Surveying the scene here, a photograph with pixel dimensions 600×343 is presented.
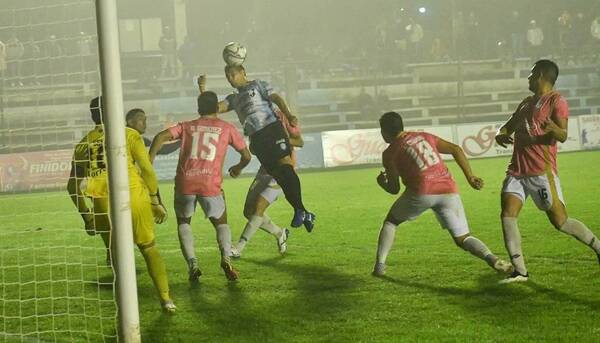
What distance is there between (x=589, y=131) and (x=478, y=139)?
131 inches

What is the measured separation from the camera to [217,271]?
32.8ft

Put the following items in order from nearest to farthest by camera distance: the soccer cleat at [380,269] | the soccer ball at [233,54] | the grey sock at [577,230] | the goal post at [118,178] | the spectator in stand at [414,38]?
the goal post at [118,178] → the grey sock at [577,230] → the soccer cleat at [380,269] → the soccer ball at [233,54] → the spectator in stand at [414,38]

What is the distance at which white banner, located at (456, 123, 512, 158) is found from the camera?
27391mm

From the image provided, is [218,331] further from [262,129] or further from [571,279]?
[262,129]

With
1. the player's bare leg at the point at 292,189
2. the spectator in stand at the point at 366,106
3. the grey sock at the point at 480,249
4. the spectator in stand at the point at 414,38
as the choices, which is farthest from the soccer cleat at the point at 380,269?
the spectator in stand at the point at 414,38

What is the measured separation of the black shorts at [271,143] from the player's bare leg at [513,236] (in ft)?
10.2

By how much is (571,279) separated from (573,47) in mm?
26906

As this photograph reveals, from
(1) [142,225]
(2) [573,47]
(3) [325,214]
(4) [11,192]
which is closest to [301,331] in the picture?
(1) [142,225]

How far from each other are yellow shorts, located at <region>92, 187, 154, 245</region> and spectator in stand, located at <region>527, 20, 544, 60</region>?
2784 cm

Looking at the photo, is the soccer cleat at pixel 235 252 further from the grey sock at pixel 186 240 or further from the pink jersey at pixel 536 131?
the pink jersey at pixel 536 131

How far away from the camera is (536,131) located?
8.20m

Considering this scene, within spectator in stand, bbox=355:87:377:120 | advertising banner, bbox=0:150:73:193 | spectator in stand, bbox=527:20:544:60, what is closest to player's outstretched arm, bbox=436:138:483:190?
advertising banner, bbox=0:150:73:193

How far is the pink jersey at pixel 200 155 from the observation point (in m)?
9.20

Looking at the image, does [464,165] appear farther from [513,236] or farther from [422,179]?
[513,236]
